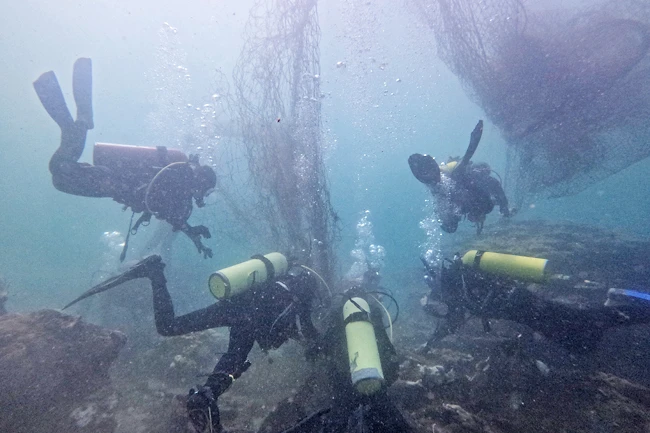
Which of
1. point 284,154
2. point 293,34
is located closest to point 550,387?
point 284,154

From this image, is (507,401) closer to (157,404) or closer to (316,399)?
(316,399)

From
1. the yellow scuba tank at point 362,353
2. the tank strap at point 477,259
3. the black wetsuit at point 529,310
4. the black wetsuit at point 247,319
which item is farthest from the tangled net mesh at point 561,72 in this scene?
the black wetsuit at point 247,319

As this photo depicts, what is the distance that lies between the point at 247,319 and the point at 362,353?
1600mm

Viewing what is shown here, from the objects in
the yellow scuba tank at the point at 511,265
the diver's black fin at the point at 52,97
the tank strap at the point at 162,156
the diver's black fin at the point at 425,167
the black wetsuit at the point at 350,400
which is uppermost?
the diver's black fin at the point at 52,97

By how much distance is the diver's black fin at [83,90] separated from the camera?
18.8ft

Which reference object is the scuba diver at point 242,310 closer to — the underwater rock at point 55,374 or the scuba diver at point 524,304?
the underwater rock at point 55,374

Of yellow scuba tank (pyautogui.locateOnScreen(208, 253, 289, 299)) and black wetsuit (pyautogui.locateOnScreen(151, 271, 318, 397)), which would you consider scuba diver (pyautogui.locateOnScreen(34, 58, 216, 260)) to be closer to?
black wetsuit (pyautogui.locateOnScreen(151, 271, 318, 397))

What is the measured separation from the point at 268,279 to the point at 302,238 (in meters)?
4.19

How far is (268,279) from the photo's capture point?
5.26 meters

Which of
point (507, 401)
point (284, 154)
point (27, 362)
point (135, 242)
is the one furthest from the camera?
point (135, 242)

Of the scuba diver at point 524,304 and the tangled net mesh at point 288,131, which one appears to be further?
the tangled net mesh at point 288,131

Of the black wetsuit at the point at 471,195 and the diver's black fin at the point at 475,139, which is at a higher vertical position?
the diver's black fin at the point at 475,139

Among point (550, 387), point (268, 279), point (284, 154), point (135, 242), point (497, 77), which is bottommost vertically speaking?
point (135, 242)

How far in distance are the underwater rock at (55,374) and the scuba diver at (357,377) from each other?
2798mm
